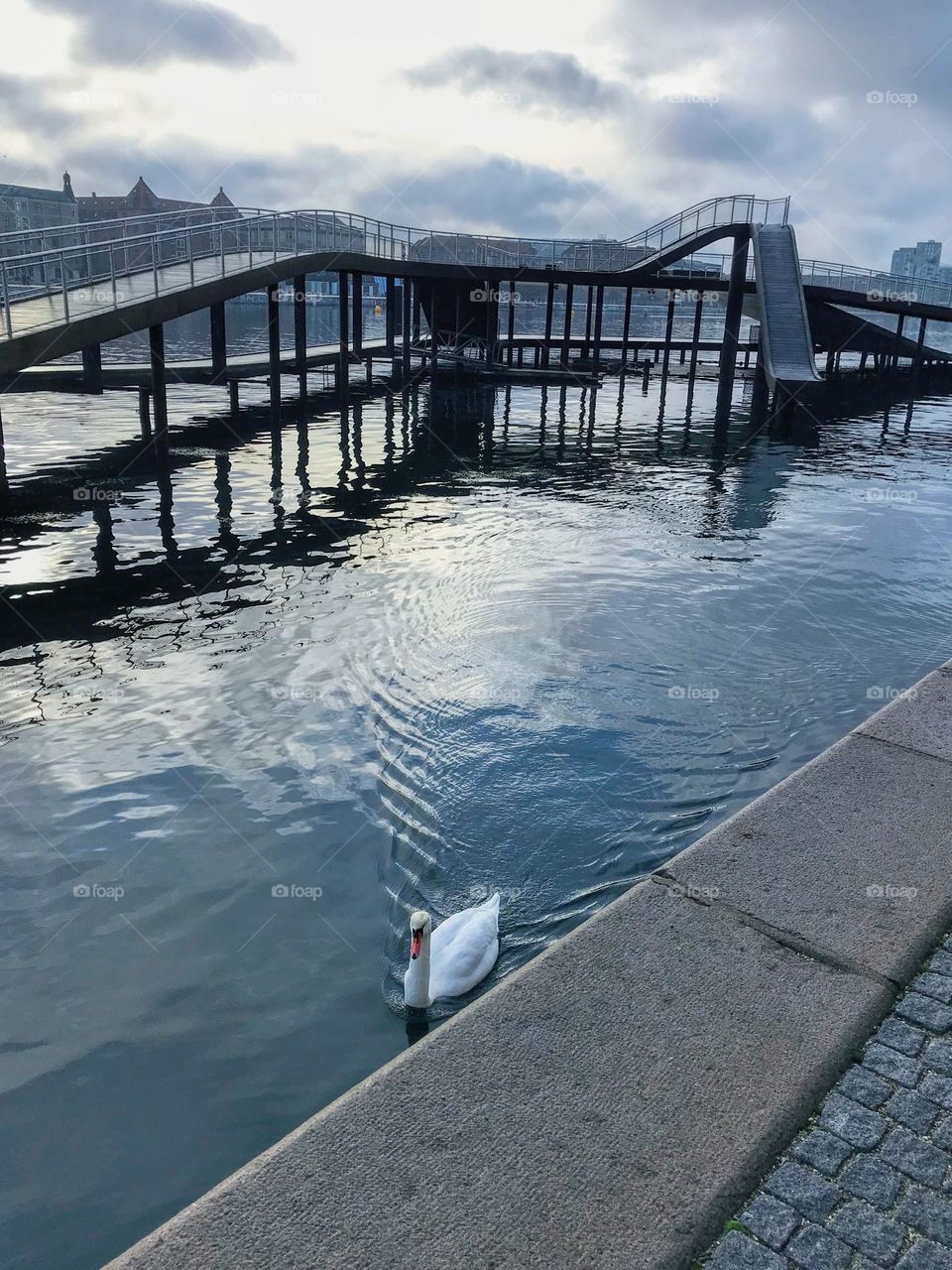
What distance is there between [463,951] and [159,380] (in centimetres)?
1747

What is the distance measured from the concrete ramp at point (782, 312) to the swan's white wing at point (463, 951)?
97.2 ft

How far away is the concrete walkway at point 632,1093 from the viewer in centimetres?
292

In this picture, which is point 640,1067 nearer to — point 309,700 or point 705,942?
point 705,942

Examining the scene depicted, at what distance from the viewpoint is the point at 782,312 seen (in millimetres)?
34844

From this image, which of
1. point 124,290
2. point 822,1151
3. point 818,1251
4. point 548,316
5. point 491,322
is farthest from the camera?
point 548,316

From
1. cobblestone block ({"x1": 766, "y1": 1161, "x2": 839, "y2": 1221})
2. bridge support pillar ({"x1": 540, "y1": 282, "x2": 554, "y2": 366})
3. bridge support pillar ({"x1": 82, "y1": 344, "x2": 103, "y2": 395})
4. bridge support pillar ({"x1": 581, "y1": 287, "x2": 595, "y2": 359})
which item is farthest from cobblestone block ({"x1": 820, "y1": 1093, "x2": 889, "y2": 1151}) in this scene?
bridge support pillar ({"x1": 581, "y1": 287, "x2": 595, "y2": 359})

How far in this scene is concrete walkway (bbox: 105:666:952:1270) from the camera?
115 inches

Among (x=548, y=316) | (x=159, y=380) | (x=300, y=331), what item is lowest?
(x=159, y=380)

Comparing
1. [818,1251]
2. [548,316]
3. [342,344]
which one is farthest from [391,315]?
[818,1251]

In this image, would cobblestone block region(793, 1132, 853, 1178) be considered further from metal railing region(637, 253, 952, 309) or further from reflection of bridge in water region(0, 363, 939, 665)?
metal railing region(637, 253, 952, 309)

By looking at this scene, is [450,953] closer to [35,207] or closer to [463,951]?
[463,951]

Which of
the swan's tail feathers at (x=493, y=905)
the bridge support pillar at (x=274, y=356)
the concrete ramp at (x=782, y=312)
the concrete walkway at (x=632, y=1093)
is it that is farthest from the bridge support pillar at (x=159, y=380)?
the concrete ramp at (x=782, y=312)

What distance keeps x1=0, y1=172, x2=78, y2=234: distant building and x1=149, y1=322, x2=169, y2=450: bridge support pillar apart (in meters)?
118

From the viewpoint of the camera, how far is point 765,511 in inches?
671
